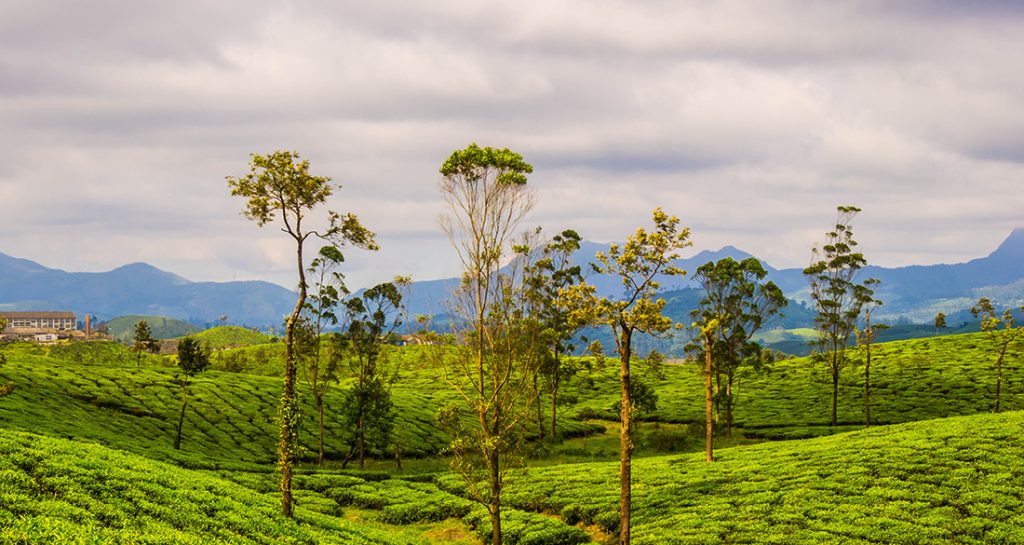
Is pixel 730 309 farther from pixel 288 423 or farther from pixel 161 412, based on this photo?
pixel 161 412

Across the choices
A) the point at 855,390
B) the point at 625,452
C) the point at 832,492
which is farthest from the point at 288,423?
the point at 855,390

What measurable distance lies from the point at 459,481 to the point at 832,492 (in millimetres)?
29815

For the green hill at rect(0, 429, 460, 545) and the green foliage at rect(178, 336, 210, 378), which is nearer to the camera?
the green hill at rect(0, 429, 460, 545)

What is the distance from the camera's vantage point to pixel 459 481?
55.4 meters

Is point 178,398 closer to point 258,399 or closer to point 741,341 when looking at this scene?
point 258,399

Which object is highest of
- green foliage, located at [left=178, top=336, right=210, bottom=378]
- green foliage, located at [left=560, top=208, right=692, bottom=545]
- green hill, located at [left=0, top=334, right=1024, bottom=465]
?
green foliage, located at [left=560, top=208, right=692, bottom=545]

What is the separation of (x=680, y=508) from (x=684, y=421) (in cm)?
6204

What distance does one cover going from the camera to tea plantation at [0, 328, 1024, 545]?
1016 inches

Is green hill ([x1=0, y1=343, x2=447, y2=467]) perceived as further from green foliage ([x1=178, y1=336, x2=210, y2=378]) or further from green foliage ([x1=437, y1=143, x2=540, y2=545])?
green foliage ([x1=437, y1=143, x2=540, y2=545])

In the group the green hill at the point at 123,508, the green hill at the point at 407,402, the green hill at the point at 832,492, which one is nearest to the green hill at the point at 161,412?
the green hill at the point at 407,402

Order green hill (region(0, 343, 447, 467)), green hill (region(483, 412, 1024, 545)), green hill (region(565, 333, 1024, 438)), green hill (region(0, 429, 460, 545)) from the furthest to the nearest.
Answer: green hill (region(565, 333, 1024, 438)) < green hill (region(0, 343, 447, 467)) < green hill (region(483, 412, 1024, 545)) < green hill (region(0, 429, 460, 545))

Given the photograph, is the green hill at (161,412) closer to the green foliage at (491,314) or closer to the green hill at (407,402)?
the green hill at (407,402)

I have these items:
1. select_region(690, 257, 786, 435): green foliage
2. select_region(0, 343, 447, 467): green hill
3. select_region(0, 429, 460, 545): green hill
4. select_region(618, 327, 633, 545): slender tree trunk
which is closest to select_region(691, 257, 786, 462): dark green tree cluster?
select_region(690, 257, 786, 435): green foliage

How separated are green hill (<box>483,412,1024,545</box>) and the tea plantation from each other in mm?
148
